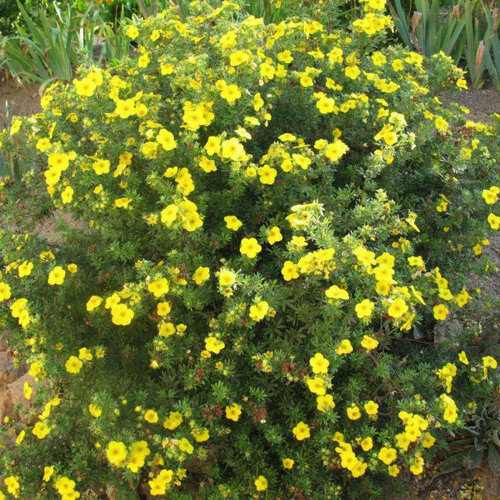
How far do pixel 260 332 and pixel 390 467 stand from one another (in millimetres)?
637

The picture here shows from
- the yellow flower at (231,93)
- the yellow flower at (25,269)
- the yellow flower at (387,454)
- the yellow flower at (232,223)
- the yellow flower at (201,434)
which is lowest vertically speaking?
the yellow flower at (387,454)

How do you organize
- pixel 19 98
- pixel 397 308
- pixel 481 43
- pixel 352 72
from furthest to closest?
pixel 19 98, pixel 481 43, pixel 352 72, pixel 397 308

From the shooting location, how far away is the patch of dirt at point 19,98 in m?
4.52

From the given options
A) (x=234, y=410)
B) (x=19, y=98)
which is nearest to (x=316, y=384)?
(x=234, y=410)

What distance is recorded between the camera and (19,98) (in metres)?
4.66

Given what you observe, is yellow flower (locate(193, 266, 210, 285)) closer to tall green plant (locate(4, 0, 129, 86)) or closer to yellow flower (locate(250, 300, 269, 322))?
yellow flower (locate(250, 300, 269, 322))

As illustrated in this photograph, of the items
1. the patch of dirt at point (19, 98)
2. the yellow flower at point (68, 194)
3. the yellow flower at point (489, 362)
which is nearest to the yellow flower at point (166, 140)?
the yellow flower at point (68, 194)

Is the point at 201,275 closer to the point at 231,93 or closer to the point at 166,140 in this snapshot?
the point at 166,140

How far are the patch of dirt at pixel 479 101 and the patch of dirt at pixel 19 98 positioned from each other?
3.05 metres

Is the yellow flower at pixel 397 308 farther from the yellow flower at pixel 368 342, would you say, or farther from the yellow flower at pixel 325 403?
the yellow flower at pixel 325 403

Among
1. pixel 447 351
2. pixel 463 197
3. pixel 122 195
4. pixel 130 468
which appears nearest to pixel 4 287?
pixel 122 195

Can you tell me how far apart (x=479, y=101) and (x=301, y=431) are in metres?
3.25

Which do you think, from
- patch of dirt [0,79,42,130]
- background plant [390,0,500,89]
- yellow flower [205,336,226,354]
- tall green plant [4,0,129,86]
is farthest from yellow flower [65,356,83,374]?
background plant [390,0,500,89]

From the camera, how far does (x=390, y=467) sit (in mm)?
2020
